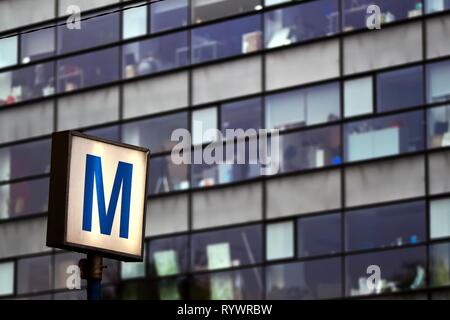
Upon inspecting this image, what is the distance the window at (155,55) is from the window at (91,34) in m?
0.70

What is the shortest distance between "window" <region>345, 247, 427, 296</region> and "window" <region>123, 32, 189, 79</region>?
798cm

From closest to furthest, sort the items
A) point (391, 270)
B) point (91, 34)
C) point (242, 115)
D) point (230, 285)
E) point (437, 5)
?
point (391, 270)
point (437, 5)
point (230, 285)
point (242, 115)
point (91, 34)

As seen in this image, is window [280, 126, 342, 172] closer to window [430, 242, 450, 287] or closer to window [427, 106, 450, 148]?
window [427, 106, 450, 148]

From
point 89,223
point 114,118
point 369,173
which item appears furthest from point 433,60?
point 89,223

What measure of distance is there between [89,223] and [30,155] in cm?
3154

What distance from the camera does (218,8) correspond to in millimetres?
41281

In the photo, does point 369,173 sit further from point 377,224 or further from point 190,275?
point 190,275

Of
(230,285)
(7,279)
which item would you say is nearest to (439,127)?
(230,285)

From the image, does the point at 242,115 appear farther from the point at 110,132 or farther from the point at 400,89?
the point at 400,89

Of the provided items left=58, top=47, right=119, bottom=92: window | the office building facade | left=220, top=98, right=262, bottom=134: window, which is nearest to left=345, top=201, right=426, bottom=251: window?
the office building facade

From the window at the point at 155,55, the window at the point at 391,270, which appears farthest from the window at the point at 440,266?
the window at the point at 155,55

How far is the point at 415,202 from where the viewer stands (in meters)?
36.8

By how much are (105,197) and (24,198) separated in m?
31.1

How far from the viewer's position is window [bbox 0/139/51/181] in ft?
144
